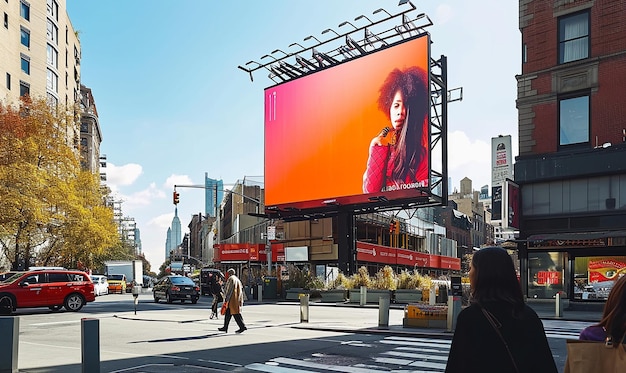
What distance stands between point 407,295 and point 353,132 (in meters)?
11.3

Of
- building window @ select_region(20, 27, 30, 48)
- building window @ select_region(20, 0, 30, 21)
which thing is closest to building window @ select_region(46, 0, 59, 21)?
building window @ select_region(20, 0, 30, 21)

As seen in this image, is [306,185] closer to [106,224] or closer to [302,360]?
[106,224]

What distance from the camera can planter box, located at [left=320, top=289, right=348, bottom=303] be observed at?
35781mm

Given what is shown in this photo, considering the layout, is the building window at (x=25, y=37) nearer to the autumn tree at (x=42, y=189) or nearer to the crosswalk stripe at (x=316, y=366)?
the autumn tree at (x=42, y=189)

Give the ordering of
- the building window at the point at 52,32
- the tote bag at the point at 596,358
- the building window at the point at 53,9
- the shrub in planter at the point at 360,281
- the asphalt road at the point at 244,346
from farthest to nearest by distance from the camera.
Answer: the building window at the point at 52,32, the building window at the point at 53,9, the shrub in planter at the point at 360,281, the asphalt road at the point at 244,346, the tote bag at the point at 596,358

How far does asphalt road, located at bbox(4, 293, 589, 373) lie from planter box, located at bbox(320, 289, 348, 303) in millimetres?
14610

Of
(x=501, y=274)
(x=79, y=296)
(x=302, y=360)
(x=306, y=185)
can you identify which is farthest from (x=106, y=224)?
(x=501, y=274)

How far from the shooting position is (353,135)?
126ft

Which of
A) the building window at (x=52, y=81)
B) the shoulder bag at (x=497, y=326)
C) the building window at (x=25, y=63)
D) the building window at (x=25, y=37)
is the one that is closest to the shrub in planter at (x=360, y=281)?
the shoulder bag at (x=497, y=326)

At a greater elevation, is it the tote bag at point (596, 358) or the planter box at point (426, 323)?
the tote bag at point (596, 358)

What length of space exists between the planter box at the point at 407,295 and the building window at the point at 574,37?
14222 millimetres

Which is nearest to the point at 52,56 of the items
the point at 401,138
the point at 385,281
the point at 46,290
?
the point at 401,138

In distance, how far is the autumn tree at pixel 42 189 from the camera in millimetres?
37125

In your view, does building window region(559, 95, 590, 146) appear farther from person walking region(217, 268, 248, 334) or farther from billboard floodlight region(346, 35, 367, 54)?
person walking region(217, 268, 248, 334)
